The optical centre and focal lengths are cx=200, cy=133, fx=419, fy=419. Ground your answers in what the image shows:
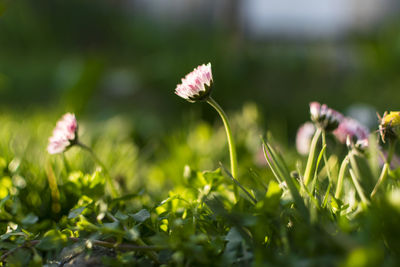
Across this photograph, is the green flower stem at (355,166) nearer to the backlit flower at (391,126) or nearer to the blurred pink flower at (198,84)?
the backlit flower at (391,126)

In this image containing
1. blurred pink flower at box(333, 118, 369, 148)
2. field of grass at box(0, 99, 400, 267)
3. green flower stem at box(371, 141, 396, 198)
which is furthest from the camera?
blurred pink flower at box(333, 118, 369, 148)

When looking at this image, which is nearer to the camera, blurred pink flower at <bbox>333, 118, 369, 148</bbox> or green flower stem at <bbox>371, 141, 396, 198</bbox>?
green flower stem at <bbox>371, 141, 396, 198</bbox>

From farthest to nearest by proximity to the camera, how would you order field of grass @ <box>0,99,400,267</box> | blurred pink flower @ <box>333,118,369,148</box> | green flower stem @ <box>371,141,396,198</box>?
1. blurred pink flower @ <box>333,118,369,148</box>
2. green flower stem @ <box>371,141,396,198</box>
3. field of grass @ <box>0,99,400,267</box>

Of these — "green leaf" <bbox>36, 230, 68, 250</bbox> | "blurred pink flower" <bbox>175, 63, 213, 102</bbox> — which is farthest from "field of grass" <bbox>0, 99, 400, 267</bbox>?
"blurred pink flower" <bbox>175, 63, 213, 102</bbox>

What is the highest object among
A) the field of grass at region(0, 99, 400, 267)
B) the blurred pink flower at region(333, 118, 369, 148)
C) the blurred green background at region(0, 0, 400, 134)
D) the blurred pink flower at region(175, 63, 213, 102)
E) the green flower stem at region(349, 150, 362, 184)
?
the blurred pink flower at region(175, 63, 213, 102)

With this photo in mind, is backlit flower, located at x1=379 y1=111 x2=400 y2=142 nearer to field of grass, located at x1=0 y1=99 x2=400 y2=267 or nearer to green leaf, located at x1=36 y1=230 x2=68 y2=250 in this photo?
field of grass, located at x1=0 y1=99 x2=400 y2=267

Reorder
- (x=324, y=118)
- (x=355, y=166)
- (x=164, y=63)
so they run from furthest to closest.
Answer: (x=164, y=63) < (x=324, y=118) < (x=355, y=166)

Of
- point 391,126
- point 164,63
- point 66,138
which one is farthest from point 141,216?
point 164,63

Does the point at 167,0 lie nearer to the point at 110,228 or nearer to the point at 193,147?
the point at 193,147

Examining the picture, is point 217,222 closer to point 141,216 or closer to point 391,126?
point 141,216

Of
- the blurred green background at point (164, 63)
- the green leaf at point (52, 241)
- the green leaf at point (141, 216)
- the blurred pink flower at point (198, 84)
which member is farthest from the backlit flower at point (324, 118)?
the blurred green background at point (164, 63)

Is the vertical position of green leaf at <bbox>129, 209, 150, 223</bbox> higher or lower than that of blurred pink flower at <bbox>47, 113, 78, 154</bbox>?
lower

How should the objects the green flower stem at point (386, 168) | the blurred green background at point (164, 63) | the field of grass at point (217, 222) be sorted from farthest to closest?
the blurred green background at point (164, 63) < the green flower stem at point (386, 168) < the field of grass at point (217, 222)
